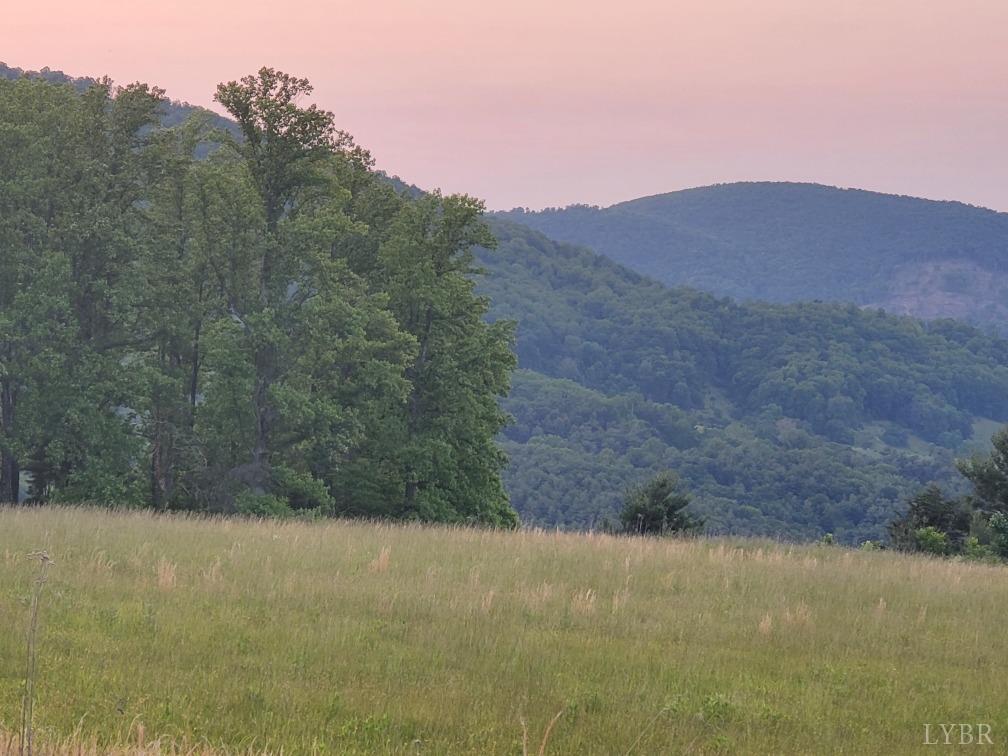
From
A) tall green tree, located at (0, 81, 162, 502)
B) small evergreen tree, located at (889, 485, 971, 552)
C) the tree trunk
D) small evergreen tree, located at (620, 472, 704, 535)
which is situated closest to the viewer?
tall green tree, located at (0, 81, 162, 502)

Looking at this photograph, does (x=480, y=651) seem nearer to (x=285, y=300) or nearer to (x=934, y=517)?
(x=285, y=300)

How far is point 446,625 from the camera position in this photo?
35.8 feet

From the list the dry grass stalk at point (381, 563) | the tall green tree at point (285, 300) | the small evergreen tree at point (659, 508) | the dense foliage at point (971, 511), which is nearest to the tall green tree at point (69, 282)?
the tall green tree at point (285, 300)

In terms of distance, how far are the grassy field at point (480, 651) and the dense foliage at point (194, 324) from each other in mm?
14705

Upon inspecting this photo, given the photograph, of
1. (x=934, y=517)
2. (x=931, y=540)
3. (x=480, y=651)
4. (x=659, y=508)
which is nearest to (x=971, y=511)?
(x=934, y=517)

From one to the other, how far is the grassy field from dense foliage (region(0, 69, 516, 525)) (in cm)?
1471

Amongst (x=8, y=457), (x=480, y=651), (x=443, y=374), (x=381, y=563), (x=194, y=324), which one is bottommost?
(x=8, y=457)

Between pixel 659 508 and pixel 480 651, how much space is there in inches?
1095

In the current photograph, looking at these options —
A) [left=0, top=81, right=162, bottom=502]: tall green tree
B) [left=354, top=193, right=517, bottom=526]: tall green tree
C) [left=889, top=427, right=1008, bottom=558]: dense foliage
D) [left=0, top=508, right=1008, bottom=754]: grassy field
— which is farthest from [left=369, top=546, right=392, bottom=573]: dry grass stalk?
[left=889, top=427, right=1008, bottom=558]: dense foliage

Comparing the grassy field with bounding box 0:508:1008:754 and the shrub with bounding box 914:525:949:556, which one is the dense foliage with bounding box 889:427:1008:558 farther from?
the grassy field with bounding box 0:508:1008:754

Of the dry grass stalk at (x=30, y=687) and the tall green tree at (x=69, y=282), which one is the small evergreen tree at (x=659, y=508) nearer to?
the tall green tree at (x=69, y=282)

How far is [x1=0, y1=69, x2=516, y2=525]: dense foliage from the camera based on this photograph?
1180 inches

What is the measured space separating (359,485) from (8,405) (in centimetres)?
1144

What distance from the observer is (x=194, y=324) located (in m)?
32.6
